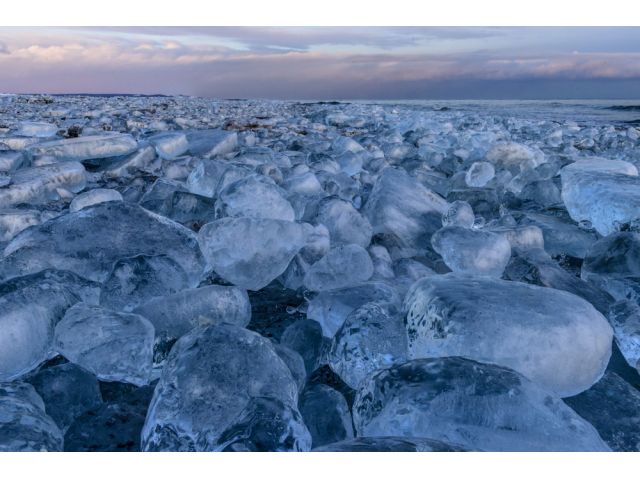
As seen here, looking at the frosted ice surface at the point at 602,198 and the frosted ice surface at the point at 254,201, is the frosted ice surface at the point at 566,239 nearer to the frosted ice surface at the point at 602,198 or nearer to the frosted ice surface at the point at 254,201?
the frosted ice surface at the point at 602,198

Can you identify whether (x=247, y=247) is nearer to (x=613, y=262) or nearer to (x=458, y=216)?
→ (x=458, y=216)

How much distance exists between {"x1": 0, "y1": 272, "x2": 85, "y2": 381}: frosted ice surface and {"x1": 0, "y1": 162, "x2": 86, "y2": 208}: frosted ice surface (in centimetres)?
131

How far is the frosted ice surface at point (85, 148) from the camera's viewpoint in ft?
10.3

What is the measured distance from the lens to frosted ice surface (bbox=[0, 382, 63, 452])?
0.79 metres

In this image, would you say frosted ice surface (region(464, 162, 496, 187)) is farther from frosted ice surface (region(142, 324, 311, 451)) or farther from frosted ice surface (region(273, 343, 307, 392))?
frosted ice surface (region(142, 324, 311, 451))

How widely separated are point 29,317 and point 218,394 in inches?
20.5

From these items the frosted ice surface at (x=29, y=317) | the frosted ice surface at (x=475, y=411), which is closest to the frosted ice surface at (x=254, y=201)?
the frosted ice surface at (x=29, y=317)

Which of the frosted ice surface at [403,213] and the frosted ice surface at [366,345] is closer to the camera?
the frosted ice surface at [366,345]

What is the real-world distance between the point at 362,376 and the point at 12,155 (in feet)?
9.26

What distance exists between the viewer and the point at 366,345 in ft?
3.50

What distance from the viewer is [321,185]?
8.52 feet

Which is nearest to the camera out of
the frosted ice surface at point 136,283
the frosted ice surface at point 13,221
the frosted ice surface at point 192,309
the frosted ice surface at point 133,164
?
the frosted ice surface at point 192,309

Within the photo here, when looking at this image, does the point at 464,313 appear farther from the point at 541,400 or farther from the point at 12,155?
the point at 12,155

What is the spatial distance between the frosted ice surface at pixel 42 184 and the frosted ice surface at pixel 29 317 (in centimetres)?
131
